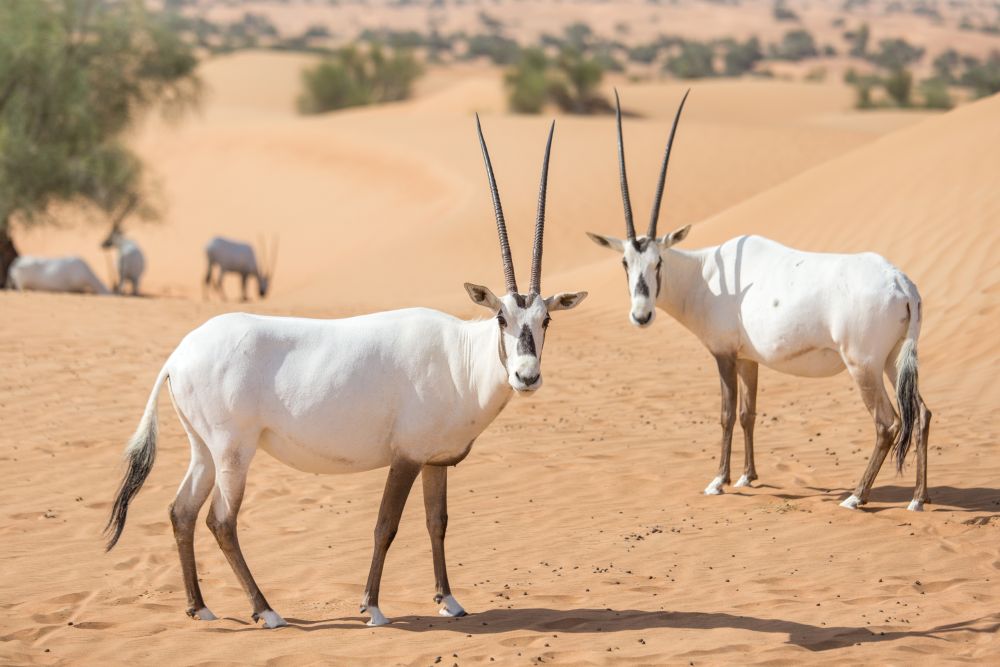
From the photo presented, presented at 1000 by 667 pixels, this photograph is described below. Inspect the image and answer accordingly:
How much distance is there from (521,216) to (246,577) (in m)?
21.5

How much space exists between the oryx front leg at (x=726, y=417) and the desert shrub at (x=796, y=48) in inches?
2966

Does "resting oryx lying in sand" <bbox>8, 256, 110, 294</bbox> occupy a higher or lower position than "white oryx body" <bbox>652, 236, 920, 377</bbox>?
lower

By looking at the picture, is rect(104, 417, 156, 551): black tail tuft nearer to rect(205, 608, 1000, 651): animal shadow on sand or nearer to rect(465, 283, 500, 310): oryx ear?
rect(205, 608, 1000, 651): animal shadow on sand

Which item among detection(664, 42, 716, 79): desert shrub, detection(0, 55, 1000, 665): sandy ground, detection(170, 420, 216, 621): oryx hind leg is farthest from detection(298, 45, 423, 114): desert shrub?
detection(170, 420, 216, 621): oryx hind leg

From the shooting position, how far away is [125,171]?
23578 millimetres

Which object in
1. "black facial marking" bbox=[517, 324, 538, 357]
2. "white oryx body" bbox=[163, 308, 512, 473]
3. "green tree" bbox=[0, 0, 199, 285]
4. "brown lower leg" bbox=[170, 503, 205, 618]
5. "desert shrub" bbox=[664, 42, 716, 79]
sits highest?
"desert shrub" bbox=[664, 42, 716, 79]

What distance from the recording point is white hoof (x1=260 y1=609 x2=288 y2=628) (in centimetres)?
570

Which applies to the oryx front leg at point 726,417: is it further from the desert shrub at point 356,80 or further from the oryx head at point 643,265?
the desert shrub at point 356,80

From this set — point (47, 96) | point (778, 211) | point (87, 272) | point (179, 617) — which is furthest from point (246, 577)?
point (47, 96)

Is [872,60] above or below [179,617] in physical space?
above

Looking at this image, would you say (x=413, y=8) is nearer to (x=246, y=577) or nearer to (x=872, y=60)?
(x=872, y=60)

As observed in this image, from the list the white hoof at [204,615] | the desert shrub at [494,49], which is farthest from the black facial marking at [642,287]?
the desert shrub at [494,49]

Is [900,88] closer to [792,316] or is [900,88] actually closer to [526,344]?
[792,316]

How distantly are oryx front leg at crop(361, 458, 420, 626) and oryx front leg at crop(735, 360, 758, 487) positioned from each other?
347 centimetres
